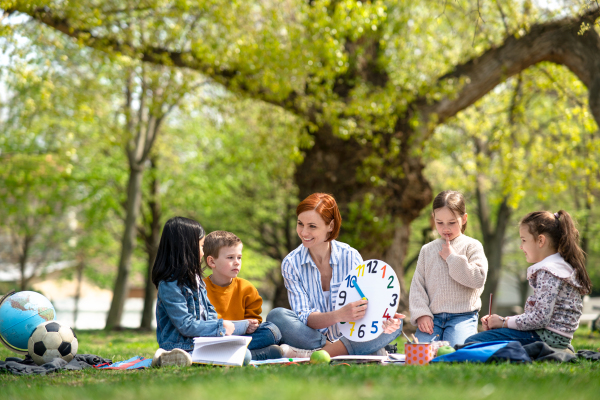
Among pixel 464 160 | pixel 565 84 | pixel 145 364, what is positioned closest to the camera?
pixel 145 364

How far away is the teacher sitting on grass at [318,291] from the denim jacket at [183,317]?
59 centimetres

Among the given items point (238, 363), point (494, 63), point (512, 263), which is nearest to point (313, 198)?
point (238, 363)

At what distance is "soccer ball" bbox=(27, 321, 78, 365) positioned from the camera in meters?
4.74

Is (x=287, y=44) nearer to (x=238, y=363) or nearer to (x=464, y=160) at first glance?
(x=238, y=363)

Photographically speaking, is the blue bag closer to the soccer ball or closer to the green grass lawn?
the green grass lawn

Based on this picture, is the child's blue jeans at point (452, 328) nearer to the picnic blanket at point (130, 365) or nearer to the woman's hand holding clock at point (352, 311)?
the woman's hand holding clock at point (352, 311)

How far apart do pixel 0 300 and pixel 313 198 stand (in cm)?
324

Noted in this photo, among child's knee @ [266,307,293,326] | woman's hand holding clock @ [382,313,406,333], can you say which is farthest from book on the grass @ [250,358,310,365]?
woman's hand holding clock @ [382,313,406,333]

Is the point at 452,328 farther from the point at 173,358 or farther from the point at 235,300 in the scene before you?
the point at 173,358

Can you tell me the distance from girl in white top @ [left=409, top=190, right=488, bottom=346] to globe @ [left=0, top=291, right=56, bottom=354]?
11.7 feet

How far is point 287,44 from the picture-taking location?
980 centimetres

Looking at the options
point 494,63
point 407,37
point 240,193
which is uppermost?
point 407,37

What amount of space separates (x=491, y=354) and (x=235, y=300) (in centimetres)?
243

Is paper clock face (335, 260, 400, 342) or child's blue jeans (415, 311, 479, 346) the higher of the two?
paper clock face (335, 260, 400, 342)
